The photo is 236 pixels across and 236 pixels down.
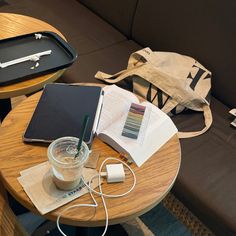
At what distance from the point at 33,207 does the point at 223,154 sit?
2.63 feet

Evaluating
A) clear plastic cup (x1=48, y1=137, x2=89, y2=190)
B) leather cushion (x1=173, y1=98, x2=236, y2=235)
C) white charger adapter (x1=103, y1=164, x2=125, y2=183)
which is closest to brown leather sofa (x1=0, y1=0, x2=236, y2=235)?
leather cushion (x1=173, y1=98, x2=236, y2=235)

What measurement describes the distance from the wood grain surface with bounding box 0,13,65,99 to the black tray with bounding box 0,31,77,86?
19 mm

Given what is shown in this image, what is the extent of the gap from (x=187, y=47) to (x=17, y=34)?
793mm

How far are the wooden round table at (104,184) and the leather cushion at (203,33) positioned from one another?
0.62 metres

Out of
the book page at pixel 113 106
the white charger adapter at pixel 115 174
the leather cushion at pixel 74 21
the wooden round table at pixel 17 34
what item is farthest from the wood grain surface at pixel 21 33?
the white charger adapter at pixel 115 174

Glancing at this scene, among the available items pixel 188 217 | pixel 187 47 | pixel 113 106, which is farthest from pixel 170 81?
pixel 188 217

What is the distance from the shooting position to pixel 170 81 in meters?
1.50

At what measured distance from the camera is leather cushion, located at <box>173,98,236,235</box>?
3.97 feet

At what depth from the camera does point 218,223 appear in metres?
1.21

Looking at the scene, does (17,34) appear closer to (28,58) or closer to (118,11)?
(28,58)

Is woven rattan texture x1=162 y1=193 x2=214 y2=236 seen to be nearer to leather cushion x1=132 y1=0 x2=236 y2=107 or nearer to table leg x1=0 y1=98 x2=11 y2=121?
leather cushion x1=132 y1=0 x2=236 y2=107

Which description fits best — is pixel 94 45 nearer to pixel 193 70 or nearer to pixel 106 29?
pixel 106 29

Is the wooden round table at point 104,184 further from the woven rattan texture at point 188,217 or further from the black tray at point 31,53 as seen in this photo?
the woven rattan texture at point 188,217

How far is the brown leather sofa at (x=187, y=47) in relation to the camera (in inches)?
49.8
